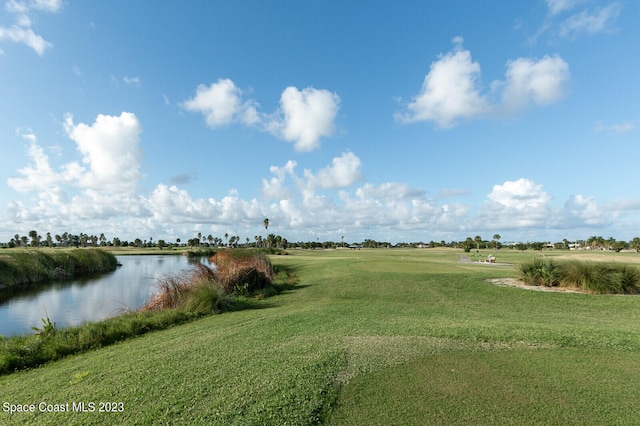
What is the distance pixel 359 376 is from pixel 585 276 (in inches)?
577

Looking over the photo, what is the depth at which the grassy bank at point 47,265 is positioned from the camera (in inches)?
1175

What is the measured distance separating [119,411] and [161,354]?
2.48m

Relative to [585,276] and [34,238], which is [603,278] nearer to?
[585,276]

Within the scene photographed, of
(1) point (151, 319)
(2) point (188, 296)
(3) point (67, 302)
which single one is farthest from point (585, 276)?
(3) point (67, 302)

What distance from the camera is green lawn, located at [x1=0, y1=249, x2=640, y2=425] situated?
3.90 meters

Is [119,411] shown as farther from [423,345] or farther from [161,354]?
[423,345]

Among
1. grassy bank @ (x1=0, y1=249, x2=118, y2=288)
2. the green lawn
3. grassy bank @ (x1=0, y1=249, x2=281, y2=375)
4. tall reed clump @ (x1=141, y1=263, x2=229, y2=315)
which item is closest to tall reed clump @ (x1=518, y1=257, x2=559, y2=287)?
the green lawn

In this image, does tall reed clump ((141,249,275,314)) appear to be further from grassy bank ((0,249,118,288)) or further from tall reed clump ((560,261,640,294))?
grassy bank ((0,249,118,288))

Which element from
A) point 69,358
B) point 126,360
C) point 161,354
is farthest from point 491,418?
point 69,358

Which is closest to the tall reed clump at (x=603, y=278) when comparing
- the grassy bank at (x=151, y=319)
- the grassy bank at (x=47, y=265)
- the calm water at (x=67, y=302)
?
the grassy bank at (x=151, y=319)

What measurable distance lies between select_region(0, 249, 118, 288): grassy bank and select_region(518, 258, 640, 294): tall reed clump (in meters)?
38.6

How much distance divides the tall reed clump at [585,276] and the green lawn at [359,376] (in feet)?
20.9

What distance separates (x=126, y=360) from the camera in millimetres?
6375

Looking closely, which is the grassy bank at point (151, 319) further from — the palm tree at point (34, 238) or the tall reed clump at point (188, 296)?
the palm tree at point (34, 238)
